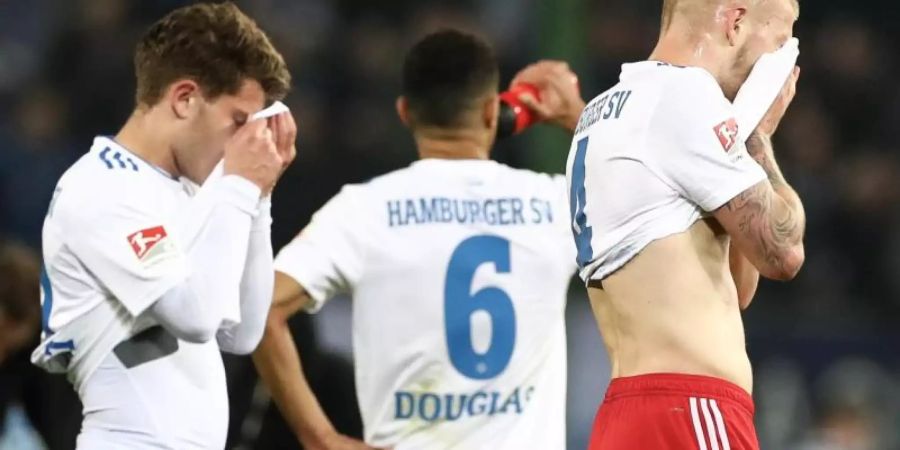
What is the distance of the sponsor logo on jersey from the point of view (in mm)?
3426

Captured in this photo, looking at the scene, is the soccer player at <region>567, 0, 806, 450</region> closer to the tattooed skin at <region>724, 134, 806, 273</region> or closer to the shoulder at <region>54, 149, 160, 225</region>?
the tattooed skin at <region>724, 134, 806, 273</region>

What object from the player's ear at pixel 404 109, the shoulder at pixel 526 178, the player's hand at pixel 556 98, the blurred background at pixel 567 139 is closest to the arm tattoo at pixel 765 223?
the shoulder at pixel 526 178

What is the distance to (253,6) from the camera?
899 centimetres

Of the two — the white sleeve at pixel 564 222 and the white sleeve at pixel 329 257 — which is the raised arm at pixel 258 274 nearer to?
the white sleeve at pixel 329 257

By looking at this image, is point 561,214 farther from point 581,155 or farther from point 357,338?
point 581,155

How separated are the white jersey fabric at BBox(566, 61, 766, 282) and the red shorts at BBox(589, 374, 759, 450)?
285 millimetres

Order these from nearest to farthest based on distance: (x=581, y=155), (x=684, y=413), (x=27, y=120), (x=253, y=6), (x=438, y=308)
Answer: (x=684, y=413)
(x=581, y=155)
(x=438, y=308)
(x=27, y=120)
(x=253, y=6)

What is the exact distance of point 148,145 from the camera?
3.63 metres

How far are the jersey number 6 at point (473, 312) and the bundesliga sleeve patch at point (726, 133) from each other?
1230 mm

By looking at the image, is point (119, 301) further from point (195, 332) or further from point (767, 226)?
point (767, 226)

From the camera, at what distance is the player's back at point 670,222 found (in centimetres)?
337

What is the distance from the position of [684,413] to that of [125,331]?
47.2 inches

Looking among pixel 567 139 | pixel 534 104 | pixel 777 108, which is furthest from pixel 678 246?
pixel 567 139

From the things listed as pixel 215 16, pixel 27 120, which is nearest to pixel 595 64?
pixel 27 120
